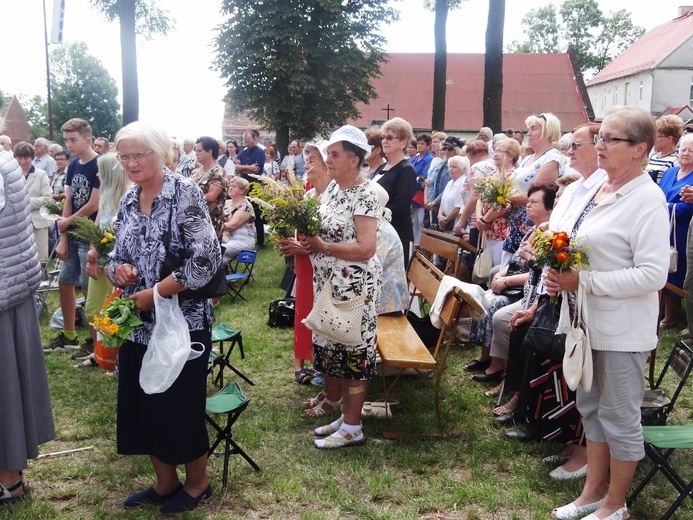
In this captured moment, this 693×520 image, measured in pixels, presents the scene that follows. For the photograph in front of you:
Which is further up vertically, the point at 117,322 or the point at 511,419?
the point at 117,322

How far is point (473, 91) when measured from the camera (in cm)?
4328

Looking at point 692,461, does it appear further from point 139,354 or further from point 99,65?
point 99,65

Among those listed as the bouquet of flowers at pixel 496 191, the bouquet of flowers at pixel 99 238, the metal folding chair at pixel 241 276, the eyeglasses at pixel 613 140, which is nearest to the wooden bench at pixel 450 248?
the bouquet of flowers at pixel 496 191

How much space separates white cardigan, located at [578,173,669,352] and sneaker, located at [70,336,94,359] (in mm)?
5119

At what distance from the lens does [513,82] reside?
141 ft

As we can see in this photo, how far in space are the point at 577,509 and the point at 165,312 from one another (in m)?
2.46

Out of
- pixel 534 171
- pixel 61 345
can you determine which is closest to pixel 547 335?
pixel 534 171

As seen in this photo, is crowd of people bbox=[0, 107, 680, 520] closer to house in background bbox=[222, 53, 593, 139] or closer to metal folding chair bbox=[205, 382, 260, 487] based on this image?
metal folding chair bbox=[205, 382, 260, 487]

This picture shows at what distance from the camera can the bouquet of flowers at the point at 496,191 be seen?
6.30 metres

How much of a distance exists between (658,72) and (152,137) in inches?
2006

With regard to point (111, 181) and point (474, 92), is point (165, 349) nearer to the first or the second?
point (111, 181)

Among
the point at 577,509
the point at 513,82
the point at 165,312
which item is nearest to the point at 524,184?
the point at 577,509

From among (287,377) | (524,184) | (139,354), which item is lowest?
(287,377)

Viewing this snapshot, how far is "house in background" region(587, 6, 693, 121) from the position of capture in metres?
46.0
